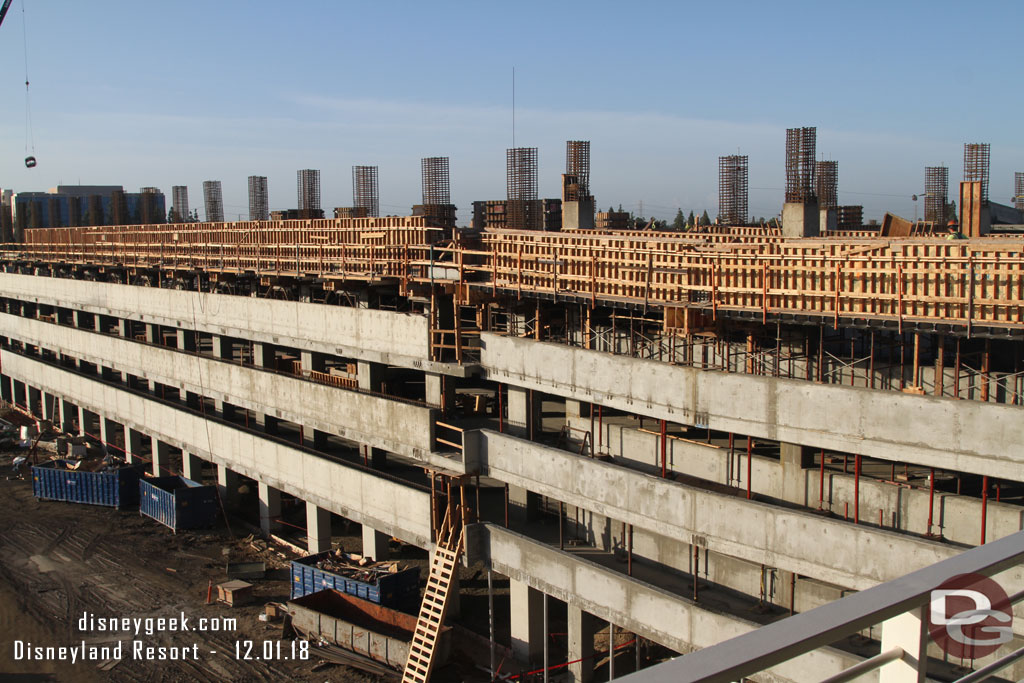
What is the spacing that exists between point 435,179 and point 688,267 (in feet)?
51.8

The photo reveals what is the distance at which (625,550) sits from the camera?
2006 cm

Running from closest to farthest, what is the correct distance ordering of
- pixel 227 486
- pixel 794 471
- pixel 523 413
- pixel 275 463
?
pixel 794 471 < pixel 523 413 < pixel 275 463 < pixel 227 486

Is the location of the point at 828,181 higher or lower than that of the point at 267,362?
higher

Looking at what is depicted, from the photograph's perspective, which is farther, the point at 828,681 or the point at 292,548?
the point at 292,548

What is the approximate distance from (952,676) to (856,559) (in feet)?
9.61

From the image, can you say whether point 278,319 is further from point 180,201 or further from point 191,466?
point 180,201

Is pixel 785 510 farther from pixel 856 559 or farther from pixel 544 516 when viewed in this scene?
pixel 544 516

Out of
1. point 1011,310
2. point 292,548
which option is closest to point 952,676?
point 1011,310

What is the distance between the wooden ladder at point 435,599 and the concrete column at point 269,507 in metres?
10.4

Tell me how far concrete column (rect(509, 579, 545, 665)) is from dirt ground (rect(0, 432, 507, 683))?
4.14 ft

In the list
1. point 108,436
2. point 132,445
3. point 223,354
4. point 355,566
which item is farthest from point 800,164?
point 108,436

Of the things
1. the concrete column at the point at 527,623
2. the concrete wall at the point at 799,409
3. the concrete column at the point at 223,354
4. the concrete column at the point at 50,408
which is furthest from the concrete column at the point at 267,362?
the concrete column at the point at 50,408

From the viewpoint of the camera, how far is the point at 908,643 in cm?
238

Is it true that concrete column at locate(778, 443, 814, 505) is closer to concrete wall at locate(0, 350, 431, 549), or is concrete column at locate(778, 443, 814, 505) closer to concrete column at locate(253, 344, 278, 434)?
concrete wall at locate(0, 350, 431, 549)
